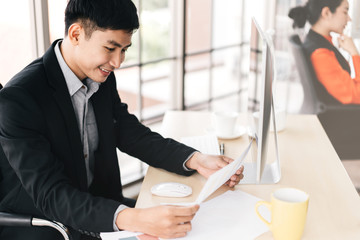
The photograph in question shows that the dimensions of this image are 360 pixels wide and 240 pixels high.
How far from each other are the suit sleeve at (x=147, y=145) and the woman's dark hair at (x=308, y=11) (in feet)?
6.52

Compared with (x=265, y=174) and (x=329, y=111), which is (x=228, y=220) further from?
(x=329, y=111)

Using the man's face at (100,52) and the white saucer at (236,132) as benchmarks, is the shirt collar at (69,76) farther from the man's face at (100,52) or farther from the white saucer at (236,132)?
the white saucer at (236,132)

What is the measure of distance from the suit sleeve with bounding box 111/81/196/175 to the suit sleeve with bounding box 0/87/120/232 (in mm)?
323

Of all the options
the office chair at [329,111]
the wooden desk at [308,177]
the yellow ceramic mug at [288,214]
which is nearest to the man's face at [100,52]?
the wooden desk at [308,177]

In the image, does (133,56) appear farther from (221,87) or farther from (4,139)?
(221,87)

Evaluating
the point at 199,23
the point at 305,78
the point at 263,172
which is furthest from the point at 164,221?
the point at 199,23

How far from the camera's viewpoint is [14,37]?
213 centimetres

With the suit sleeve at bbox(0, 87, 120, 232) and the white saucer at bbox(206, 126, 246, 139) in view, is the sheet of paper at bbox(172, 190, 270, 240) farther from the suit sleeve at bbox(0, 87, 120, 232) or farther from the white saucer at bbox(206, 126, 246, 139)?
the white saucer at bbox(206, 126, 246, 139)

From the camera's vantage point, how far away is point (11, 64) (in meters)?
2.15

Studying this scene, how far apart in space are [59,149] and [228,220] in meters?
0.53

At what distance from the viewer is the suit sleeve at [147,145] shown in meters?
1.47

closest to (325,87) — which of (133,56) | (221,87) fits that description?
(133,56)

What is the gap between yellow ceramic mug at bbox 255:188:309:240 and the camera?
1023 millimetres

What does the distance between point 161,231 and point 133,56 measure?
1.99 metres
